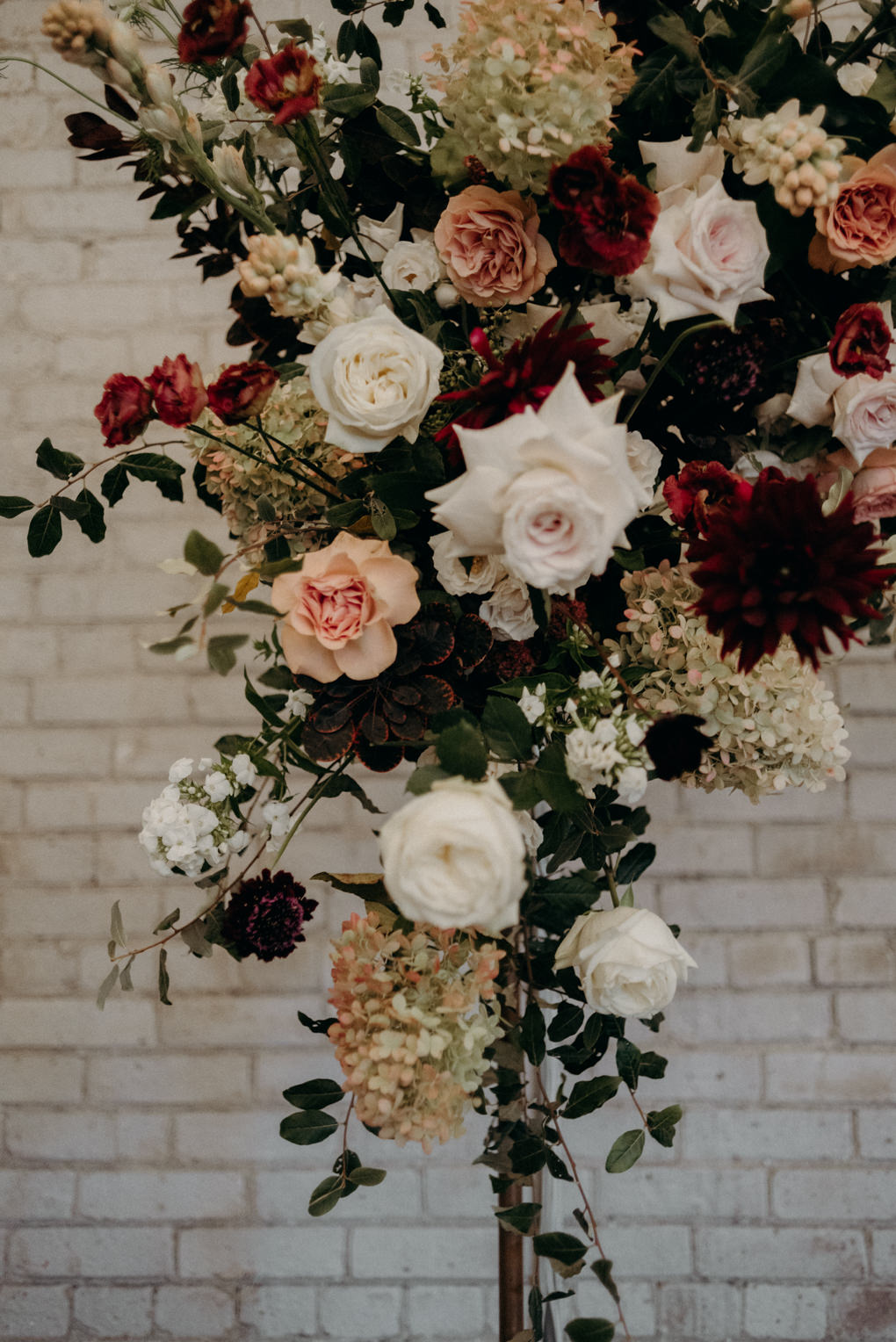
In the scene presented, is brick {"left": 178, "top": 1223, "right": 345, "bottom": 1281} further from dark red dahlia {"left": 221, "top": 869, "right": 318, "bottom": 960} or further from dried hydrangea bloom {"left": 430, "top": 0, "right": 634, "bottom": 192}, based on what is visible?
dried hydrangea bloom {"left": 430, "top": 0, "right": 634, "bottom": 192}

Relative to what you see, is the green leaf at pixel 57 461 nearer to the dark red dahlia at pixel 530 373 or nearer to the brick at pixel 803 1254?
the dark red dahlia at pixel 530 373

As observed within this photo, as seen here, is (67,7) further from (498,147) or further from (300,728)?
(300,728)

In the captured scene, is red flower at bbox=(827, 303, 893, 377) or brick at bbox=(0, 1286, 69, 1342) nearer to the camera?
red flower at bbox=(827, 303, 893, 377)

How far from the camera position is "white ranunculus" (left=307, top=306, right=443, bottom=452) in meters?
0.52

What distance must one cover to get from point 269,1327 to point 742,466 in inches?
54.6

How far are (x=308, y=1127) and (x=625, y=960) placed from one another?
29 centimetres

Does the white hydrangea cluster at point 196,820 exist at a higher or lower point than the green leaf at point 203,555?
lower

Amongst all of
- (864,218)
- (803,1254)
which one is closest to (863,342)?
(864,218)

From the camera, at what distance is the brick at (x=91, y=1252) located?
130 centimetres

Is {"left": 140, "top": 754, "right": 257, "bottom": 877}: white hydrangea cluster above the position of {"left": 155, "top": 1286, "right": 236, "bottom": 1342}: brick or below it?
above

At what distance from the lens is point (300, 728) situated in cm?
67

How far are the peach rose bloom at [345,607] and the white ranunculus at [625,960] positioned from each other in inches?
9.2

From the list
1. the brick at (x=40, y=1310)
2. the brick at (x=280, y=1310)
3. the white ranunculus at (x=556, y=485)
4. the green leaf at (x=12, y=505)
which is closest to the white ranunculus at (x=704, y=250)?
the white ranunculus at (x=556, y=485)

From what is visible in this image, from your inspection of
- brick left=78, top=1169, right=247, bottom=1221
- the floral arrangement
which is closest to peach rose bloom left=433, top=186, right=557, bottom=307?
the floral arrangement
